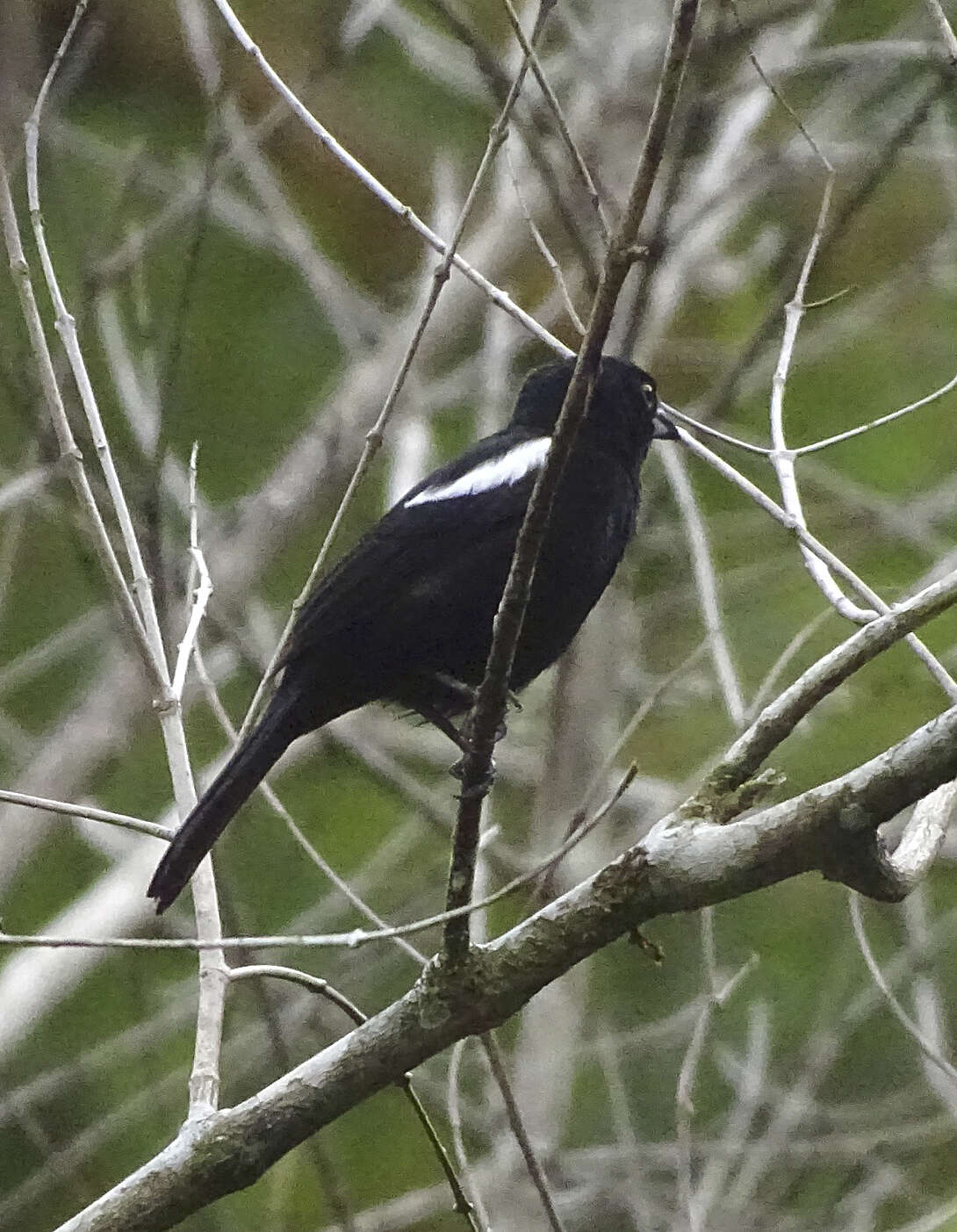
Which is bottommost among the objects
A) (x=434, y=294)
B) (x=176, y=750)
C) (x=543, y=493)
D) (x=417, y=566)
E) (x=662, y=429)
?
(x=543, y=493)

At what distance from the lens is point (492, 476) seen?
146 inches

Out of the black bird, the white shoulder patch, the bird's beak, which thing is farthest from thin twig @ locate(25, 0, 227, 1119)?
the bird's beak

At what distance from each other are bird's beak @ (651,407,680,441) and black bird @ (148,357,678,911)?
312 mm

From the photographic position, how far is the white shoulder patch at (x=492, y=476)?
12.1ft

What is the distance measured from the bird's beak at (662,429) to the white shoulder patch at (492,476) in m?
0.41

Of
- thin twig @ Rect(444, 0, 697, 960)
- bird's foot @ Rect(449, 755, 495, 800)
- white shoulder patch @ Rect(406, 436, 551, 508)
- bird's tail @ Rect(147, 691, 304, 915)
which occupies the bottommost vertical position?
bird's foot @ Rect(449, 755, 495, 800)

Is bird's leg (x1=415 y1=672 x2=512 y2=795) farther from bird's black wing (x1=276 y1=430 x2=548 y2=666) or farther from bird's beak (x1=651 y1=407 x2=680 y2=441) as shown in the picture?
bird's beak (x1=651 y1=407 x2=680 y2=441)

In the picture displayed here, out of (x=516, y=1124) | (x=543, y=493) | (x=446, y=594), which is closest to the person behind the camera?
(x=543, y=493)

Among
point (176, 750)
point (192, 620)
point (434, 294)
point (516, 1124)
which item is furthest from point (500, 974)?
point (434, 294)

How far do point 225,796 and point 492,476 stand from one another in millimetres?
1017

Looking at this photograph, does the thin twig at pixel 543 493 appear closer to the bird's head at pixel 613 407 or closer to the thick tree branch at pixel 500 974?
the thick tree branch at pixel 500 974

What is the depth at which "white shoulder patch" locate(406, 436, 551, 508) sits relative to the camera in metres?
3.69

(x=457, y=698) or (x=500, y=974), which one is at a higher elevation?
(x=457, y=698)

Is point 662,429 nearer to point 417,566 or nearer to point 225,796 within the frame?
point 417,566
